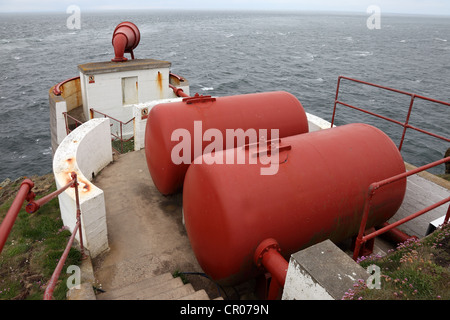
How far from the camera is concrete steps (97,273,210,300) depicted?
16.5 feet

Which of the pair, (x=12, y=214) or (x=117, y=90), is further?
(x=117, y=90)

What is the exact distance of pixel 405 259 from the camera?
4.49 metres

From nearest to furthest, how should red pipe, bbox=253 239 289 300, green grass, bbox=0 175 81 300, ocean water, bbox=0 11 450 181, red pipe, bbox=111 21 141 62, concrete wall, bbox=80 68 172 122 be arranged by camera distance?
1. red pipe, bbox=253 239 289 300
2. green grass, bbox=0 175 81 300
3. concrete wall, bbox=80 68 172 122
4. red pipe, bbox=111 21 141 62
5. ocean water, bbox=0 11 450 181

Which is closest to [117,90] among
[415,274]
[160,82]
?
[160,82]

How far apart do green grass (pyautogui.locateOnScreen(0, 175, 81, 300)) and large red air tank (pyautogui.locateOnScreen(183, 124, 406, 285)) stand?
2568 mm

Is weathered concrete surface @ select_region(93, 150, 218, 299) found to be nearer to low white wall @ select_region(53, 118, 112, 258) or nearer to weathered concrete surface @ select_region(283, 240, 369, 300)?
low white wall @ select_region(53, 118, 112, 258)

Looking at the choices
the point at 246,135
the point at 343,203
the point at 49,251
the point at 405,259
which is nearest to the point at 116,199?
the point at 49,251

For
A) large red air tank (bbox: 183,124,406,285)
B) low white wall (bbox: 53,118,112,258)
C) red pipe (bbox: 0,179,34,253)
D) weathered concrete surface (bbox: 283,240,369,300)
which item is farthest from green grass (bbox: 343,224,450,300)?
low white wall (bbox: 53,118,112,258)

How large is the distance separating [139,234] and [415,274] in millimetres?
5444

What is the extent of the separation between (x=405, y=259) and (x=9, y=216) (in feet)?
15.1

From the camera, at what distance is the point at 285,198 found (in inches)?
204

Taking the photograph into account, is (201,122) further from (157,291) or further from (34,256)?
(34,256)

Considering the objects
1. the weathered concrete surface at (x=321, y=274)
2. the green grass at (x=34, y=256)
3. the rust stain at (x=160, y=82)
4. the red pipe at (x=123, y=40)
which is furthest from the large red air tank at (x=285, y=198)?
the red pipe at (x=123, y=40)
